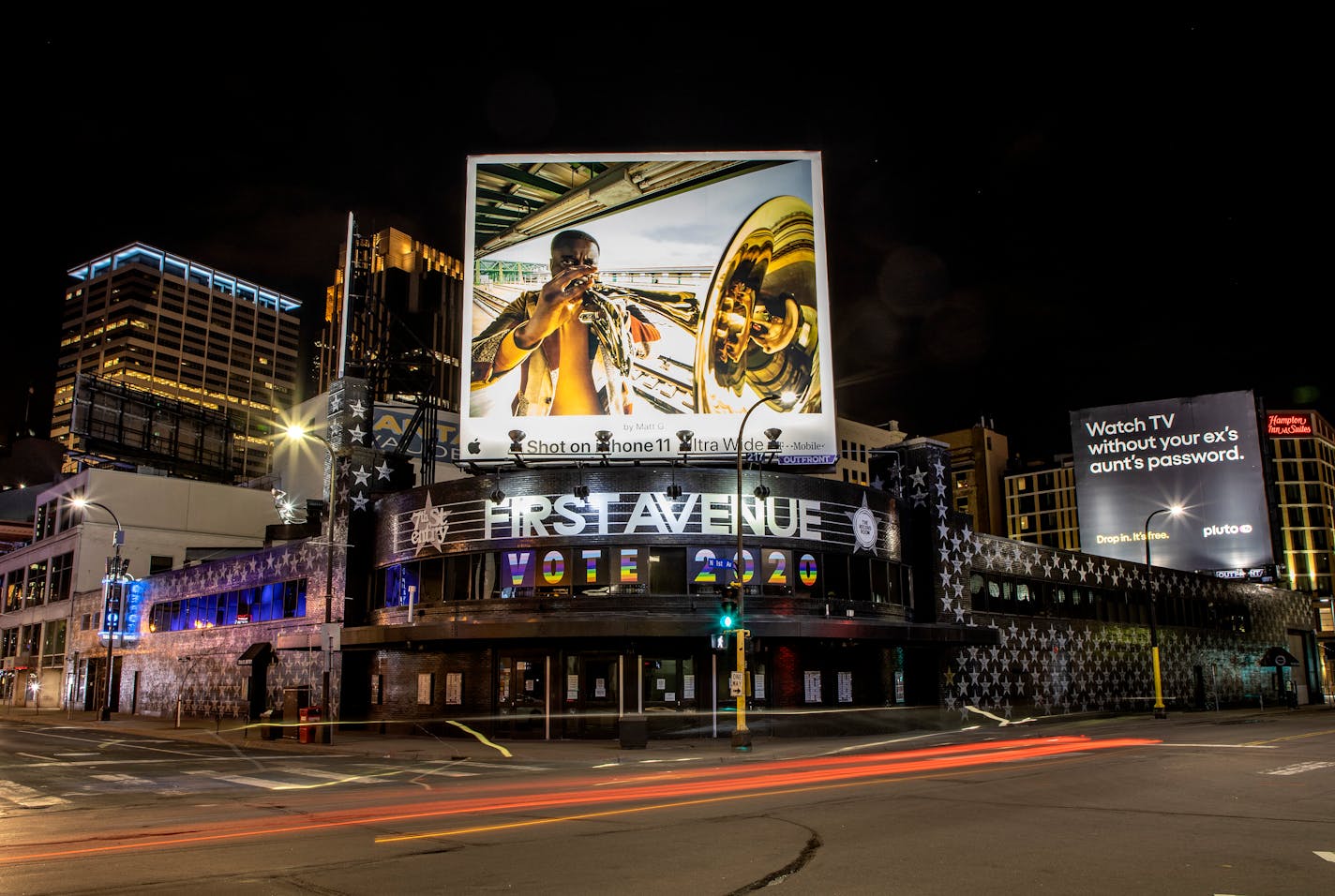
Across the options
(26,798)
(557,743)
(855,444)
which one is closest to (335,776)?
(26,798)

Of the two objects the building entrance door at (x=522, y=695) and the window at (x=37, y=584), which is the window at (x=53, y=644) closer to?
the window at (x=37, y=584)

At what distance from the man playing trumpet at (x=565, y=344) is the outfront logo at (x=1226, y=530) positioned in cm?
4349

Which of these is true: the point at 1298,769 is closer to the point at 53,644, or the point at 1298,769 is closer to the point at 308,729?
the point at 308,729

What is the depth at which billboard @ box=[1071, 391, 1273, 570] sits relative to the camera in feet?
214

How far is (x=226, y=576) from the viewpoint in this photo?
168 feet

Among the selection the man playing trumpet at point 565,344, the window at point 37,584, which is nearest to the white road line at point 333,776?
the man playing trumpet at point 565,344

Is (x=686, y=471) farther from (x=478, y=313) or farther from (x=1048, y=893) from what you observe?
(x=1048, y=893)

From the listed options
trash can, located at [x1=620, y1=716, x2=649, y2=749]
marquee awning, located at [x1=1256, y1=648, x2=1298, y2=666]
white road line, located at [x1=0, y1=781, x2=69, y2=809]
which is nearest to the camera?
white road line, located at [x1=0, y1=781, x2=69, y2=809]

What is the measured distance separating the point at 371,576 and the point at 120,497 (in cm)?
3440

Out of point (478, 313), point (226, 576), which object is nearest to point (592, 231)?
point (478, 313)

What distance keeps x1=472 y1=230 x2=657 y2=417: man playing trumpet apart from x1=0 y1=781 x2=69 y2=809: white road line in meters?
23.7

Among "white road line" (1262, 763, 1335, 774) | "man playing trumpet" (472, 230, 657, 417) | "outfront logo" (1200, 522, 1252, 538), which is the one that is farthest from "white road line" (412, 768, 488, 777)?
"outfront logo" (1200, 522, 1252, 538)

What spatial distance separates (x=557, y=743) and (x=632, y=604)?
5069mm

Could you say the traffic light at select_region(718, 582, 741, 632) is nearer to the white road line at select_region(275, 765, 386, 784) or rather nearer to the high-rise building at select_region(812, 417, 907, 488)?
the white road line at select_region(275, 765, 386, 784)
